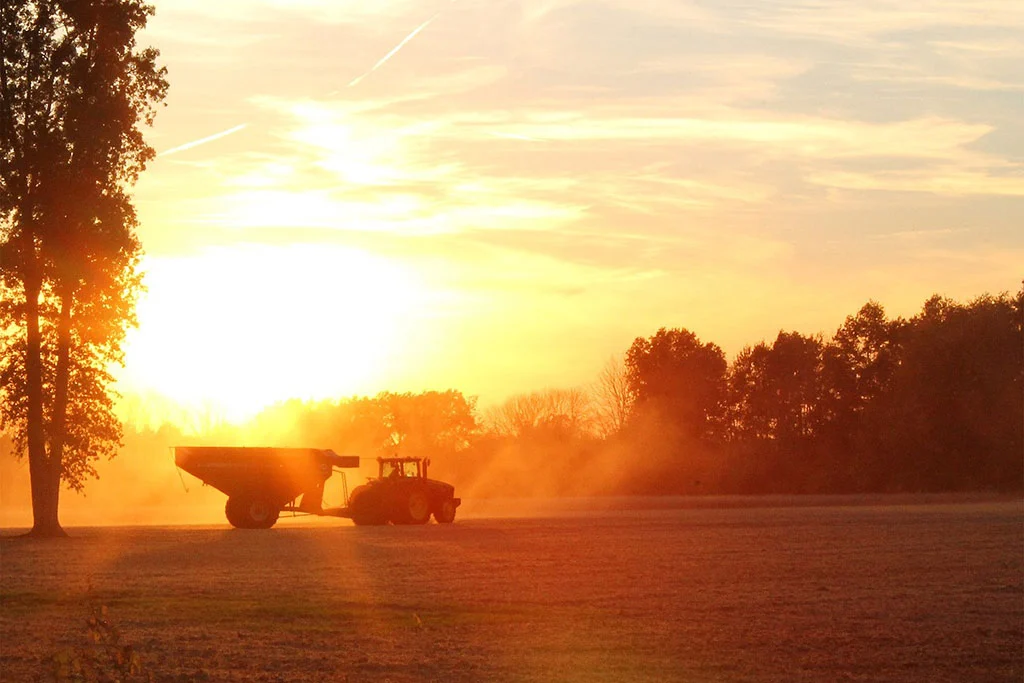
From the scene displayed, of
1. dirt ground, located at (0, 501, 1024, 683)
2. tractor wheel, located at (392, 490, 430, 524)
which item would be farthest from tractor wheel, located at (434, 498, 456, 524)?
dirt ground, located at (0, 501, 1024, 683)

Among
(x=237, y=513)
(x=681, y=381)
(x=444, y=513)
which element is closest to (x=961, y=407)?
(x=681, y=381)

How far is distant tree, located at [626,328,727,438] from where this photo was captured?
314 feet

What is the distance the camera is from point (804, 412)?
298 ft

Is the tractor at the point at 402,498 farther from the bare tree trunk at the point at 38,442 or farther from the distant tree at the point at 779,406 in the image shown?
the distant tree at the point at 779,406

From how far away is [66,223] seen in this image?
113 ft

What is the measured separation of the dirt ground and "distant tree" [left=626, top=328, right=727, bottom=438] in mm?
65026

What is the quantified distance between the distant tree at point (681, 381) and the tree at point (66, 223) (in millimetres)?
62960

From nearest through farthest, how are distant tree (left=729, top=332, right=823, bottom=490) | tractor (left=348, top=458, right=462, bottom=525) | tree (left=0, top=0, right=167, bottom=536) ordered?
tree (left=0, top=0, right=167, bottom=536) < tractor (left=348, top=458, right=462, bottom=525) < distant tree (left=729, top=332, right=823, bottom=490)

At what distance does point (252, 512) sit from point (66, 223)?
1069 cm

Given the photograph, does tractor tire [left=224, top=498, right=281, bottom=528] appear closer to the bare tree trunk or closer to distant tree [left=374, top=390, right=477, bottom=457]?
the bare tree trunk

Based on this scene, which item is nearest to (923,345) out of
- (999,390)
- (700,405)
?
(999,390)

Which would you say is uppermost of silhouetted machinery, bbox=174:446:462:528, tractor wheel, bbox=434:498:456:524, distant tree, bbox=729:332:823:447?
distant tree, bbox=729:332:823:447

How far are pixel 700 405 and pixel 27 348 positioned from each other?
67.7 m

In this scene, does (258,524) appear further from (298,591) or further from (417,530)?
(298,591)
